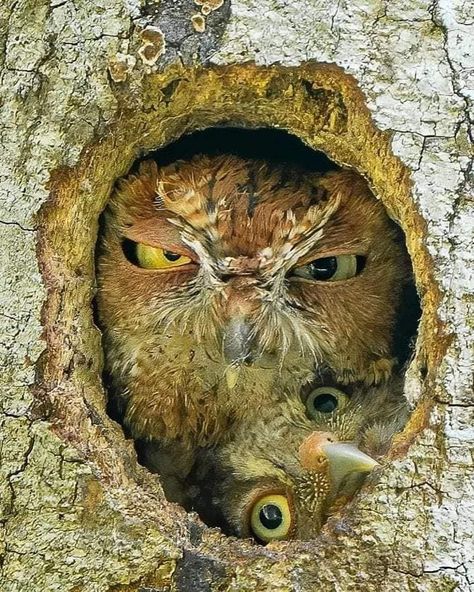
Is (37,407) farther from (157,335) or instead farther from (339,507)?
(339,507)

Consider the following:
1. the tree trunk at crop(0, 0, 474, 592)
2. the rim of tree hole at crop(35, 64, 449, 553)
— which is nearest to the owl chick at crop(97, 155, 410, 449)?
the rim of tree hole at crop(35, 64, 449, 553)

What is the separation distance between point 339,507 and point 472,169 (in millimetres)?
950

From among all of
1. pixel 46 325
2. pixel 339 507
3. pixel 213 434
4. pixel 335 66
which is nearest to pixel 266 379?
pixel 213 434

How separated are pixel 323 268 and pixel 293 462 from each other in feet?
1.88

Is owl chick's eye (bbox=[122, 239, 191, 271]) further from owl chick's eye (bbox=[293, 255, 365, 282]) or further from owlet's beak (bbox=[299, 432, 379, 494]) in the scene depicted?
owlet's beak (bbox=[299, 432, 379, 494])

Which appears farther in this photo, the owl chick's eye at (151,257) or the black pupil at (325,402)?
the black pupil at (325,402)

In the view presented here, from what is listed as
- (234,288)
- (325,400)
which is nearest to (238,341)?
(234,288)

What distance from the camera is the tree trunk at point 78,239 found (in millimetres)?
2180

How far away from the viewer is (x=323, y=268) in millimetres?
2756

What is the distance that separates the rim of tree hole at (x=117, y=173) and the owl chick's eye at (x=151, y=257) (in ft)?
0.79

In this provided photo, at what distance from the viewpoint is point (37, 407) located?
7.50 feet

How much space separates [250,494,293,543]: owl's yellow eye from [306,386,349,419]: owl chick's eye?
1.01ft

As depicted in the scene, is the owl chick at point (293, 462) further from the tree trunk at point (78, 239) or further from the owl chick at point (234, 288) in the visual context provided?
the tree trunk at point (78, 239)

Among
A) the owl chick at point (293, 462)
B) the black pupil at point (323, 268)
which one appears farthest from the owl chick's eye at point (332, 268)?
the owl chick at point (293, 462)
